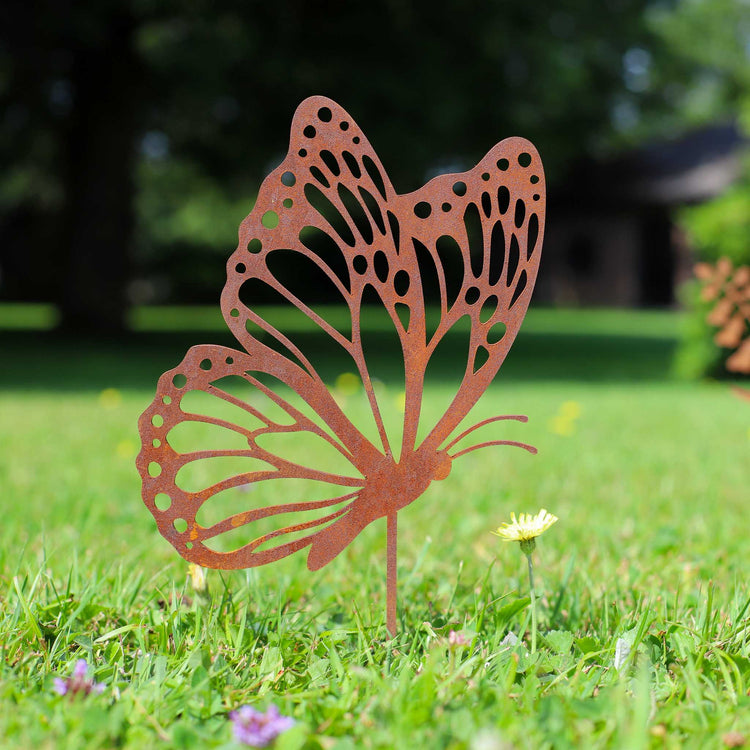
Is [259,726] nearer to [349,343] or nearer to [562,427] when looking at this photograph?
[349,343]

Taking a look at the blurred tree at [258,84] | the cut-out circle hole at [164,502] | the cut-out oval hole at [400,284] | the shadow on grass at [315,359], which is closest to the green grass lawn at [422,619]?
the cut-out circle hole at [164,502]

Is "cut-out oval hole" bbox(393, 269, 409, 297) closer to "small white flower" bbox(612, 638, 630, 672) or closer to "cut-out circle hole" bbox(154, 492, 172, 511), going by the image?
"cut-out circle hole" bbox(154, 492, 172, 511)

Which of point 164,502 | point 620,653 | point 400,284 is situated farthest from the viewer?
point 400,284

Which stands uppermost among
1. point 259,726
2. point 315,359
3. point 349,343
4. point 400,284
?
point 400,284

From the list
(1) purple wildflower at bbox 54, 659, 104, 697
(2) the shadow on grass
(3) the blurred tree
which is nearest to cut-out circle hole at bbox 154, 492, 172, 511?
(1) purple wildflower at bbox 54, 659, 104, 697

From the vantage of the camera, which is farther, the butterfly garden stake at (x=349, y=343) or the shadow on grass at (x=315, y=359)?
the shadow on grass at (x=315, y=359)

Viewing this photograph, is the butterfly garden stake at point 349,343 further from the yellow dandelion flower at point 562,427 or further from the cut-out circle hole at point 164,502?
the yellow dandelion flower at point 562,427

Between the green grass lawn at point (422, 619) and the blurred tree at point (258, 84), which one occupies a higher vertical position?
the blurred tree at point (258, 84)

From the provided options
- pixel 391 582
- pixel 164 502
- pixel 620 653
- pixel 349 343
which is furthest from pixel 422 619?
pixel 164 502
